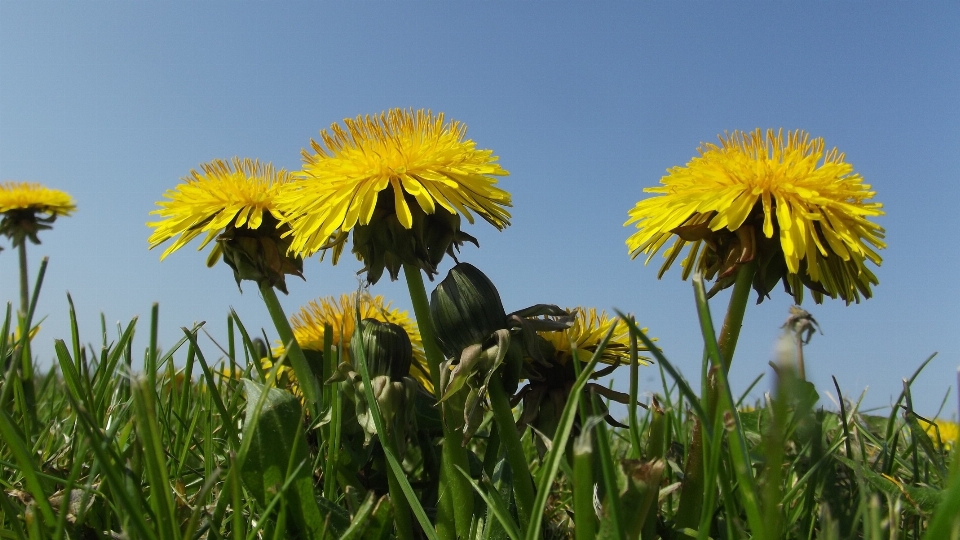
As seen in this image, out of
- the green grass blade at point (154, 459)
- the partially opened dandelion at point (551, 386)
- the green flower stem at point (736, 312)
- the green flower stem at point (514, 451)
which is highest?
the green flower stem at point (736, 312)

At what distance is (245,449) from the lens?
127 centimetres

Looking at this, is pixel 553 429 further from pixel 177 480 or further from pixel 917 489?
pixel 177 480

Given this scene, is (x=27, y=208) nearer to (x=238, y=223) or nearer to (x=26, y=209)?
(x=26, y=209)

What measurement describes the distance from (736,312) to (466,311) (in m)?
0.57

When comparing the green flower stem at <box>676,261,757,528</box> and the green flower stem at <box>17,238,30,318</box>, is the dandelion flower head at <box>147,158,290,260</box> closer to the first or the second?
the green flower stem at <box>676,261,757,528</box>

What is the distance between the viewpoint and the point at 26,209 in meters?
6.30

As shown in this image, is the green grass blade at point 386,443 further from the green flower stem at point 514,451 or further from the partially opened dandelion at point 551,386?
the partially opened dandelion at point 551,386

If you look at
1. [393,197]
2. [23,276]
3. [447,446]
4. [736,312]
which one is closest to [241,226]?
[393,197]

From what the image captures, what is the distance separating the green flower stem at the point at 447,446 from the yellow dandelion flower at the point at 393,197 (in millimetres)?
54

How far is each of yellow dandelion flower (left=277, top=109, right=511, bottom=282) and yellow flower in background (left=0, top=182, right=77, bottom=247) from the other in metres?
5.53

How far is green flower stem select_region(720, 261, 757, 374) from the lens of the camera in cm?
153

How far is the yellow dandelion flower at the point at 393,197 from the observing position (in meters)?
1.65

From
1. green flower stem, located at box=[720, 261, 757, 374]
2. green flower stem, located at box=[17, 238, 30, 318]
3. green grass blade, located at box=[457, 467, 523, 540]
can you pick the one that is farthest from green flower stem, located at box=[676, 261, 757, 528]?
green flower stem, located at box=[17, 238, 30, 318]

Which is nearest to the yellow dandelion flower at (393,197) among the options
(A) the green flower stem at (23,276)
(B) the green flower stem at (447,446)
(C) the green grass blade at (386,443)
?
(B) the green flower stem at (447,446)
